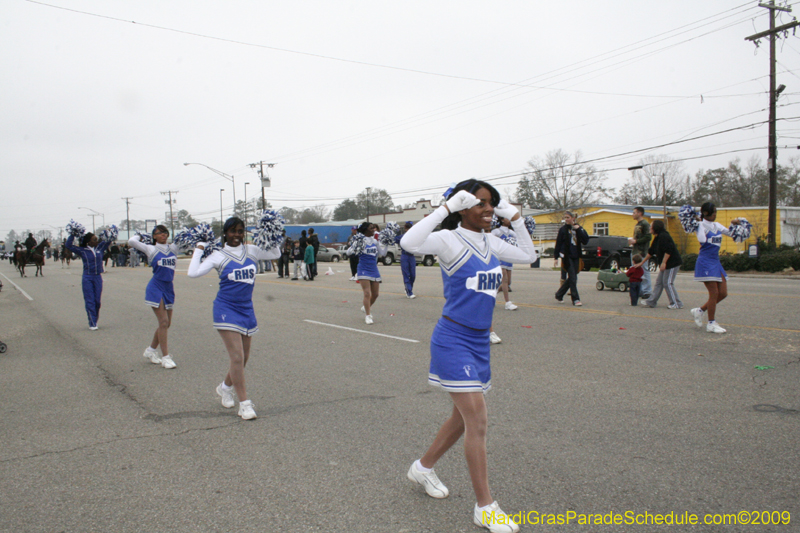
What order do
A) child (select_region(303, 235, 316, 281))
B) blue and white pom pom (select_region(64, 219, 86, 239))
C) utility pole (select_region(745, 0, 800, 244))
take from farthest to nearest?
utility pole (select_region(745, 0, 800, 244)) < child (select_region(303, 235, 316, 281)) < blue and white pom pom (select_region(64, 219, 86, 239))

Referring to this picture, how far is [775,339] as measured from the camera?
762 cm

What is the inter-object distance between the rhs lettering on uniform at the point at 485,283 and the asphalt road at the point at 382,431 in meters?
1.30

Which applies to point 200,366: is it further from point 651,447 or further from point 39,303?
point 39,303

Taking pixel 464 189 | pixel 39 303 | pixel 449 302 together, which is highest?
pixel 464 189

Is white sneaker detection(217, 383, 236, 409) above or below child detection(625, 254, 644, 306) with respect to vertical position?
below

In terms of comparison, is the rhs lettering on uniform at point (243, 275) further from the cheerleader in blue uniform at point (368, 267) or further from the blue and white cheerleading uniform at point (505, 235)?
the cheerleader in blue uniform at point (368, 267)

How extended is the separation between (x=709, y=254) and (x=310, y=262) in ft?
53.8

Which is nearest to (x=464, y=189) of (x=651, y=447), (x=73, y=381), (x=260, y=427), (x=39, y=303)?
(x=651, y=447)

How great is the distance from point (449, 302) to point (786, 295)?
40.7ft

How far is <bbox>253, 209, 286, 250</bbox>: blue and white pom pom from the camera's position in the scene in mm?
5371

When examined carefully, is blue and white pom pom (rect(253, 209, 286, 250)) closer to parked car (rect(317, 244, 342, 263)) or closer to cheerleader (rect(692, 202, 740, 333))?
cheerleader (rect(692, 202, 740, 333))

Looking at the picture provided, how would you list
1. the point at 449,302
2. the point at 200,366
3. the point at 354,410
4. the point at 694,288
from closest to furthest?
the point at 449,302 → the point at 354,410 → the point at 200,366 → the point at 694,288

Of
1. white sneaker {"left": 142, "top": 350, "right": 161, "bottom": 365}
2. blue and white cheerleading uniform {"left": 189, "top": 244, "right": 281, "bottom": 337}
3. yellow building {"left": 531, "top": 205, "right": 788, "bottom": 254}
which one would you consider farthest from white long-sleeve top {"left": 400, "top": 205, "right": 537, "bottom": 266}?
yellow building {"left": 531, "top": 205, "right": 788, "bottom": 254}

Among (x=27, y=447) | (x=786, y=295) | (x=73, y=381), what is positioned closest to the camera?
(x=27, y=447)
